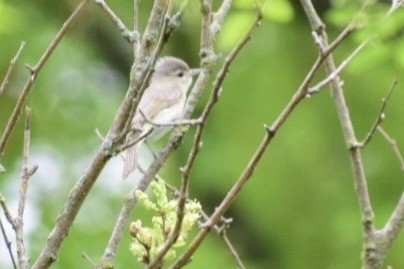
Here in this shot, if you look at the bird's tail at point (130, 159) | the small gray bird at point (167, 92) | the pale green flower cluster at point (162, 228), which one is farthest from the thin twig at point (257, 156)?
the small gray bird at point (167, 92)

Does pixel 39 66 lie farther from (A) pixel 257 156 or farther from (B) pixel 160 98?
(B) pixel 160 98

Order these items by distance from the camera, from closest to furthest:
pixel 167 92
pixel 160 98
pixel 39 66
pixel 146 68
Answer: pixel 146 68, pixel 39 66, pixel 160 98, pixel 167 92

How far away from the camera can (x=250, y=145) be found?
844 centimetres

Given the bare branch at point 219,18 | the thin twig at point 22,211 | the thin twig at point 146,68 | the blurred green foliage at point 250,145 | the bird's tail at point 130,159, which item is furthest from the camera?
the blurred green foliage at point 250,145

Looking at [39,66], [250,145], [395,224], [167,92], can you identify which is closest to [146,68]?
[39,66]

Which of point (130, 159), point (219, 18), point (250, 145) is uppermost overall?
point (250, 145)

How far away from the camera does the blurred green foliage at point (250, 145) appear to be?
8164mm

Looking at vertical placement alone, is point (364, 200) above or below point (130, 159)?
below

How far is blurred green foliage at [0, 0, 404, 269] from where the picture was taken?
8164 mm

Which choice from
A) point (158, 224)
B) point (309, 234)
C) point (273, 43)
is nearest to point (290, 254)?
point (309, 234)

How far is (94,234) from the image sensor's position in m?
7.91

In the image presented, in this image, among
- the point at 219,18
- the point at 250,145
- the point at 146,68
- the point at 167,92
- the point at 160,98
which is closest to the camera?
the point at 146,68

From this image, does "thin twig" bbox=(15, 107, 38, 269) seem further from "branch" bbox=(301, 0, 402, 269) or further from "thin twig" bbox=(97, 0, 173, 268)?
"branch" bbox=(301, 0, 402, 269)

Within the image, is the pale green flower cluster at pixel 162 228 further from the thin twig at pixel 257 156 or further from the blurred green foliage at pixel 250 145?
the blurred green foliage at pixel 250 145
